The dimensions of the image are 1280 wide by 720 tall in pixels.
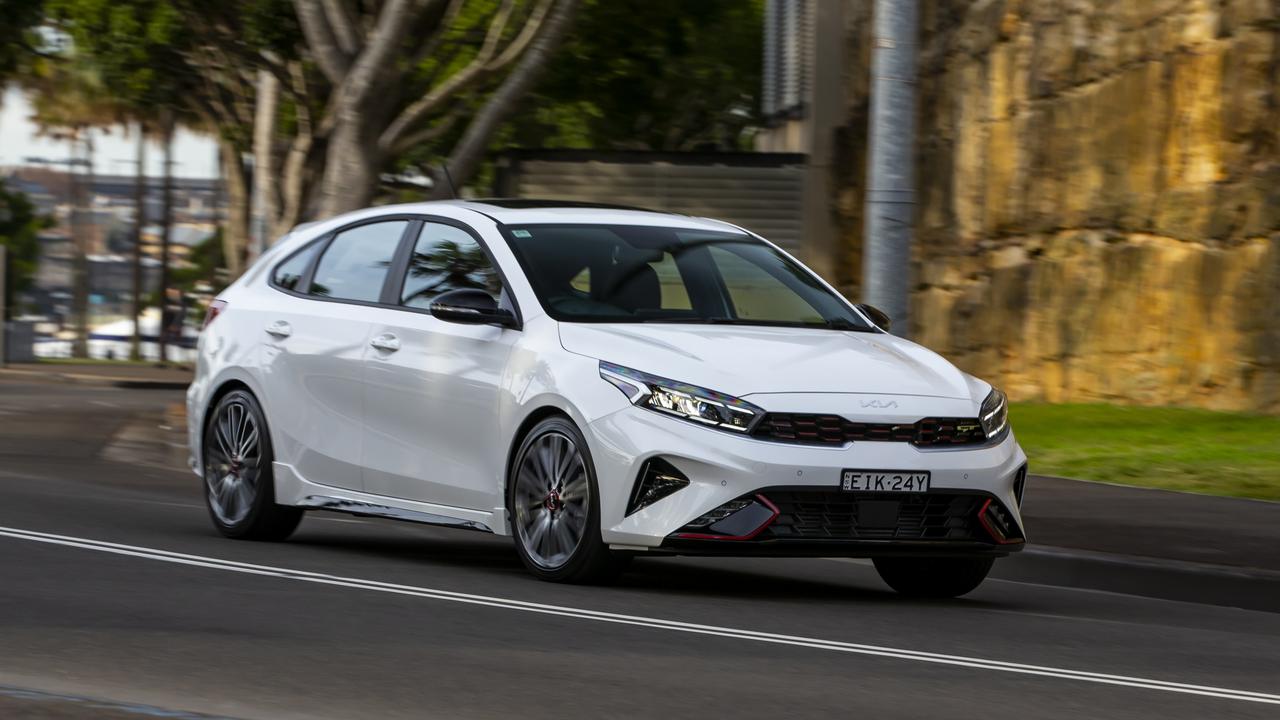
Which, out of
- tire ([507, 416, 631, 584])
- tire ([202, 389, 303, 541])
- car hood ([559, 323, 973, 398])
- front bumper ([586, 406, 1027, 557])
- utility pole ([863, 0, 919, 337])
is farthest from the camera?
utility pole ([863, 0, 919, 337])

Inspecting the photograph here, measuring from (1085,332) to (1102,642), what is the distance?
52.1 feet

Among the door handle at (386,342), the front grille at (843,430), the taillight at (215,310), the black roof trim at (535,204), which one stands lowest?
the front grille at (843,430)

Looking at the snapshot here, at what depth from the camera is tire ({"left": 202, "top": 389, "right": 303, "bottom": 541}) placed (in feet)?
33.4

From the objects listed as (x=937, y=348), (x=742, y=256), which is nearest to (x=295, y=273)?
(x=742, y=256)

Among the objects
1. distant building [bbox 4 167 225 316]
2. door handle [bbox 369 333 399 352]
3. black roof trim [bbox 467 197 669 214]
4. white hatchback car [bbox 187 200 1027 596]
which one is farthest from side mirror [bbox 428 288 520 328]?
distant building [bbox 4 167 225 316]

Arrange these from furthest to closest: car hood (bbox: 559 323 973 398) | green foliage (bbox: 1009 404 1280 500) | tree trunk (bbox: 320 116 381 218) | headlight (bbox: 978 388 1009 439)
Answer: tree trunk (bbox: 320 116 381 218) → green foliage (bbox: 1009 404 1280 500) → headlight (bbox: 978 388 1009 439) → car hood (bbox: 559 323 973 398)

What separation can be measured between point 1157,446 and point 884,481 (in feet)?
31.9

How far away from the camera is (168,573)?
855 cm

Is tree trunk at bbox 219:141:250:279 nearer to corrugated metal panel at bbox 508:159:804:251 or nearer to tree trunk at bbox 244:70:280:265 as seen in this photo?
tree trunk at bbox 244:70:280:265

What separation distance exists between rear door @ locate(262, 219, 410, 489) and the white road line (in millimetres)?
846

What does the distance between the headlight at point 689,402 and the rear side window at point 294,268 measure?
2.87 metres

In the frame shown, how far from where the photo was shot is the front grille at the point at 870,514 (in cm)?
800

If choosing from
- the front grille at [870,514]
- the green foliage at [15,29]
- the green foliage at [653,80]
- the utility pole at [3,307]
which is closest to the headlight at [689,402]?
the front grille at [870,514]

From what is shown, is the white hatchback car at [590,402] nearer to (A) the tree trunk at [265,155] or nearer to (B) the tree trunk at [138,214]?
(A) the tree trunk at [265,155]
